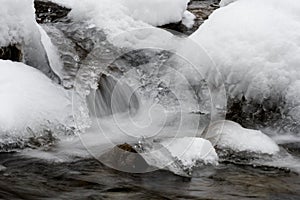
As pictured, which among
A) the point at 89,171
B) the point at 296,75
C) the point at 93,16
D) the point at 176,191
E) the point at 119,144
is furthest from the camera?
the point at 93,16

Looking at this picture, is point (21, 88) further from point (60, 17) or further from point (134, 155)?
point (60, 17)

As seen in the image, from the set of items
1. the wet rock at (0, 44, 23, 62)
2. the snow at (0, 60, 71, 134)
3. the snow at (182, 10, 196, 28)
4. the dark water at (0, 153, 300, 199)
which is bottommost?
the dark water at (0, 153, 300, 199)

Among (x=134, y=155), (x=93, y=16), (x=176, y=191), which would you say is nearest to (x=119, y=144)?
(x=134, y=155)

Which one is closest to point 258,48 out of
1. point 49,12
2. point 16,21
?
point 16,21

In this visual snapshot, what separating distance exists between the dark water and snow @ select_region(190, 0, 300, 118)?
4.52 feet

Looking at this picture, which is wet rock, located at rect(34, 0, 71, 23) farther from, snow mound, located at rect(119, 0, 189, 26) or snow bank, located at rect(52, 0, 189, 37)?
snow mound, located at rect(119, 0, 189, 26)

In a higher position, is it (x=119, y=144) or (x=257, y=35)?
(x=257, y=35)

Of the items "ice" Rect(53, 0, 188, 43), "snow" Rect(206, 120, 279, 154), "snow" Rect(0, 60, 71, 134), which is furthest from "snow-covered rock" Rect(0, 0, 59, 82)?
"snow" Rect(206, 120, 279, 154)

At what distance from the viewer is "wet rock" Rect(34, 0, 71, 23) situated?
732 cm

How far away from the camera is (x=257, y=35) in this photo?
561 cm

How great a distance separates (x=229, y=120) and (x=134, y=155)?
1.56 metres

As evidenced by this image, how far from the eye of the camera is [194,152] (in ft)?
13.9

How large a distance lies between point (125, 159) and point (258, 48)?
2224 mm

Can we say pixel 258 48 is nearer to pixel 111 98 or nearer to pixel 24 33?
pixel 111 98
